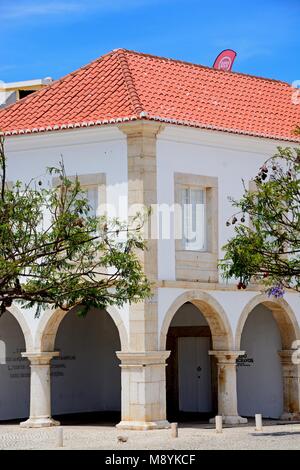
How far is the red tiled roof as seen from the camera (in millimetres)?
36406

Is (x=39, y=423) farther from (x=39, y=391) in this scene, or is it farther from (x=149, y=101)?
(x=149, y=101)

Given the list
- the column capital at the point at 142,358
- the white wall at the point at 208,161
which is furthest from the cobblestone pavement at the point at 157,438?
the white wall at the point at 208,161

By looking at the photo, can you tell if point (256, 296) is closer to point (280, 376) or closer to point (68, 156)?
point (280, 376)

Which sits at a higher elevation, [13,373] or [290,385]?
[13,373]

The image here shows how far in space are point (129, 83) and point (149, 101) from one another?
2.62ft

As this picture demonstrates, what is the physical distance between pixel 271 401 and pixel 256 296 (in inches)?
123

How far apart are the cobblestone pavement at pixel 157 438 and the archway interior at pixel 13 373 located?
265 centimetres

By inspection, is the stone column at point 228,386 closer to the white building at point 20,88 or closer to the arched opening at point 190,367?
the arched opening at point 190,367

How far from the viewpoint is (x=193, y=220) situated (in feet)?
120

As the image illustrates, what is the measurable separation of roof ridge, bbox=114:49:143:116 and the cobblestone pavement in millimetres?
7481

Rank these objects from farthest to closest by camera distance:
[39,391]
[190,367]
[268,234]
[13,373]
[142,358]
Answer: [190,367]
[13,373]
[39,391]
[142,358]
[268,234]

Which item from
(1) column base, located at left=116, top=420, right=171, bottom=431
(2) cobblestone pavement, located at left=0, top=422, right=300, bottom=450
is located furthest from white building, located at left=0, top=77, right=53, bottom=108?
(1) column base, located at left=116, top=420, right=171, bottom=431

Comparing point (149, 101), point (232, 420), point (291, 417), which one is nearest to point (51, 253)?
point (149, 101)

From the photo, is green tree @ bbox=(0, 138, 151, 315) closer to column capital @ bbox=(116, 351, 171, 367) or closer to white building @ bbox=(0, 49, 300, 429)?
column capital @ bbox=(116, 351, 171, 367)
